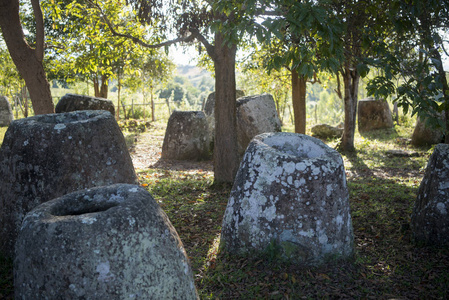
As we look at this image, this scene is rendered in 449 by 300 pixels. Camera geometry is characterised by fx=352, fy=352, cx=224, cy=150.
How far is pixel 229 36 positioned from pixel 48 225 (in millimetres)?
3420

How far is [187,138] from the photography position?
1192 cm

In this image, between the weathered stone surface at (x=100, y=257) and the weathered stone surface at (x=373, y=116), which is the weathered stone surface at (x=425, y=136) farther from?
the weathered stone surface at (x=100, y=257)

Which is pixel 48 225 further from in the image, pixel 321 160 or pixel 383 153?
pixel 383 153

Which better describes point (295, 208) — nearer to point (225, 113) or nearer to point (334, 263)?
point (334, 263)

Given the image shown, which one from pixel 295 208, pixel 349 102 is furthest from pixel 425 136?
pixel 295 208

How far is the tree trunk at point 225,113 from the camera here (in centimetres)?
738

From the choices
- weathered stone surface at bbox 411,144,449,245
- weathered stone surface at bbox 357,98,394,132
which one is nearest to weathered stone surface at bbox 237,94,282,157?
weathered stone surface at bbox 411,144,449,245

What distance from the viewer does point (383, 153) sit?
12.2 metres

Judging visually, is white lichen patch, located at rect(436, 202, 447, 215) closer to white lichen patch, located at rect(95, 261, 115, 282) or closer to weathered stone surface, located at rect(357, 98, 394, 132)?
white lichen patch, located at rect(95, 261, 115, 282)

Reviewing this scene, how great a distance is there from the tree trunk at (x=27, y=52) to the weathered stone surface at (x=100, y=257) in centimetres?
653

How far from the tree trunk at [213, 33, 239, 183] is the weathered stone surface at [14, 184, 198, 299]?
5.15 metres

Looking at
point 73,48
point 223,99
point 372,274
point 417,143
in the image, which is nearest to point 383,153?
point 417,143

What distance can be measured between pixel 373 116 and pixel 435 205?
14048 mm

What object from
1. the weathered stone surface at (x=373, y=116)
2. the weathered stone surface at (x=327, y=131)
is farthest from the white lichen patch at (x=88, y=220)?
the weathered stone surface at (x=373, y=116)
